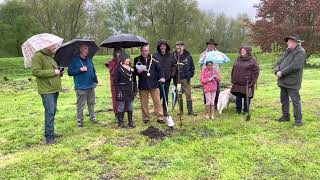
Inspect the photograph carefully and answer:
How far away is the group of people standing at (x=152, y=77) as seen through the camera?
26.3 ft

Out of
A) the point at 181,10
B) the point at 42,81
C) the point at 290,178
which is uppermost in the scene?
the point at 181,10

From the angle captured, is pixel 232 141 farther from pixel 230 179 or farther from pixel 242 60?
pixel 242 60

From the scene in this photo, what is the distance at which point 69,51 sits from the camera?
358 inches

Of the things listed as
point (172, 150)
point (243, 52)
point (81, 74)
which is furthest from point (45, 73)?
point (243, 52)

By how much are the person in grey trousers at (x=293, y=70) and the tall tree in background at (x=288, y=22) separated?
20158mm

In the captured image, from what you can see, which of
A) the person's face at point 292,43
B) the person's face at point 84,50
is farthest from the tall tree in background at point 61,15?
the person's face at point 292,43

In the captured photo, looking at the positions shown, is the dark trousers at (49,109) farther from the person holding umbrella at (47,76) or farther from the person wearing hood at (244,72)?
the person wearing hood at (244,72)

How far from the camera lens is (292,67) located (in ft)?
29.1

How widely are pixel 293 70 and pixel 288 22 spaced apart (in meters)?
21.9

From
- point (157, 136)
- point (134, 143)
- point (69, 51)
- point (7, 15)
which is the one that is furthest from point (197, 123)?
point (7, 15)

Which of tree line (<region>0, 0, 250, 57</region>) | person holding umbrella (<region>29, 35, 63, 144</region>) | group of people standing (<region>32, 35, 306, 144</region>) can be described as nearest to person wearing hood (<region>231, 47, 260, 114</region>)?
group of people standing (<region>32, 35, 306, 144</region>)

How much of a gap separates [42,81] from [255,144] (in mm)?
4288

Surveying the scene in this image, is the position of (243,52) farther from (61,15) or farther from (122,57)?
(61,15)

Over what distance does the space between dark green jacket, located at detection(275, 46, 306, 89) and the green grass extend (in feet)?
3.17
